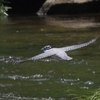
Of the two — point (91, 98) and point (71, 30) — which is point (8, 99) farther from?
point (71, 30)

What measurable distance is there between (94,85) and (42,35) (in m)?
5.57

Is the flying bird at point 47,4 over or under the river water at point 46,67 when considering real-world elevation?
under

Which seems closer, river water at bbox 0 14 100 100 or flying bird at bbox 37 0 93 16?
river water at bbox 0 14 100 100

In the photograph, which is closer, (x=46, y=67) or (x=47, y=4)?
(x=46, y=67)

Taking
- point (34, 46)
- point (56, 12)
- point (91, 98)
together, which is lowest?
point (56, 12)

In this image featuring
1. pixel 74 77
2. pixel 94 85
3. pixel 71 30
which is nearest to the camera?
pixel 94 85

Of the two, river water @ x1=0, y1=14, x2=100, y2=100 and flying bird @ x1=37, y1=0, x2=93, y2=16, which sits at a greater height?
river water @ x1=0, y1=14, x2=100, y2=100

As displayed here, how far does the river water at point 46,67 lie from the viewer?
7.06 metres

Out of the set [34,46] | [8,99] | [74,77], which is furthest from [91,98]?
[34,46]

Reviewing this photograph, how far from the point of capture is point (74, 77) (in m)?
7.99

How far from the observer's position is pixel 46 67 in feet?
28.9

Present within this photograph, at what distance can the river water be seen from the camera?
23.2 feet

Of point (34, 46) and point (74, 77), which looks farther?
point (34, 46)

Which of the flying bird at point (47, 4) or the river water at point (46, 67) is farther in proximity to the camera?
the flying bird at point (47, 4)
